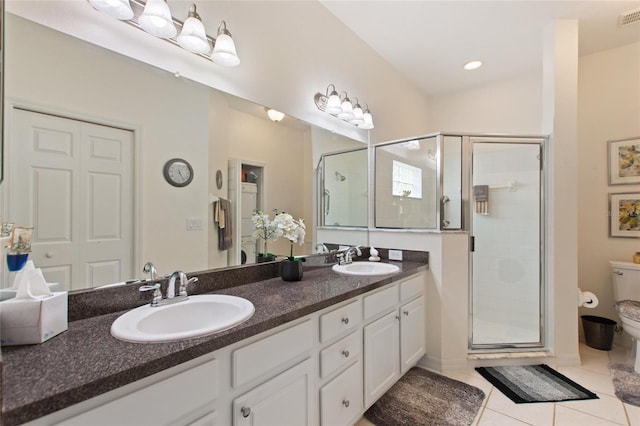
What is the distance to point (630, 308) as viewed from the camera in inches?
87.1

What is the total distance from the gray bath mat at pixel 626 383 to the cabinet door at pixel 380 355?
1467 millimetres

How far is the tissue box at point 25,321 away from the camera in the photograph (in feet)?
2.67

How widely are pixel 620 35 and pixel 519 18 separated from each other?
1.03 metres

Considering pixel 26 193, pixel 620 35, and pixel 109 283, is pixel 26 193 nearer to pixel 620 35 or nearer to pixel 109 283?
pixel 109 283

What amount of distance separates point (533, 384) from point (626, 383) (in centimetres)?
63

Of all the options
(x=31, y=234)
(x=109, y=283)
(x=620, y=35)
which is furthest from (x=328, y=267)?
(x=620, y=35)

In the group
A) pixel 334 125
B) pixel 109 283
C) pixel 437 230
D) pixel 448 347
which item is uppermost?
pixel 334 125

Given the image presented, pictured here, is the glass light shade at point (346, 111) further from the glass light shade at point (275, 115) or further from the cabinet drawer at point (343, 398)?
the cabinet drawer at point (343, 398)

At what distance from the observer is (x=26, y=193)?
3.21 feet

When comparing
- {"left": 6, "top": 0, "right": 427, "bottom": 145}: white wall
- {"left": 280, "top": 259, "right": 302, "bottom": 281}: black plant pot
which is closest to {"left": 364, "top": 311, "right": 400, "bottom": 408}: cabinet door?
{"left": 280, "top": 259, "right": 302, "bottom": 281}: black plant pot

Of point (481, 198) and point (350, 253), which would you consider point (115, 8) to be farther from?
point (481, 198)

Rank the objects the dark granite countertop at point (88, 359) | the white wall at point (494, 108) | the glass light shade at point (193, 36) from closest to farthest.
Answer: the dark granite countertop at point (88, 359) → the glass light shade at point (193, 36) → the white wall at point (494, 108)

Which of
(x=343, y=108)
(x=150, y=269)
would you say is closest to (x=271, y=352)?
(x=150, y=269)

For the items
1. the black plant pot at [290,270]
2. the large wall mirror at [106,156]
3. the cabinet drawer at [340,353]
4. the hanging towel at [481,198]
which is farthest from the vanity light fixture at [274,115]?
the hanging towel at [481,198]
